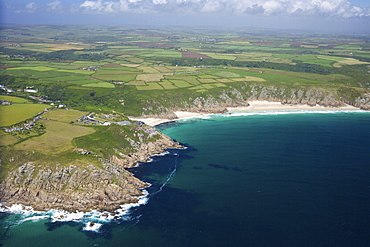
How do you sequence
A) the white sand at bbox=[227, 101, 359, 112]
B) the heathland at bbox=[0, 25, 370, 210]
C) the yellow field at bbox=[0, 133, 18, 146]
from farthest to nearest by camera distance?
the white sand at bbox=[227, 101, 359, 112], the yellow field at bbox=[0, 133, 18, 146], the heathland at bbox=[0, 25, 370, 210]

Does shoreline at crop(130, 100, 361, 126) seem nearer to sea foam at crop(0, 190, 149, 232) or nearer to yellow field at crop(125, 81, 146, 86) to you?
yellow field at crop(125, 81, 146, 86)

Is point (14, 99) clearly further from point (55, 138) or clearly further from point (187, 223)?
point (187, 223)

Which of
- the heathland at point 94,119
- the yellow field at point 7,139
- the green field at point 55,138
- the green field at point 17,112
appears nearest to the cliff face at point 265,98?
the heathland at point 94,119

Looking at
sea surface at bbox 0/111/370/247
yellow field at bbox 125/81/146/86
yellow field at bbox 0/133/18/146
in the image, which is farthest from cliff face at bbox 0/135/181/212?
yellow field at bbox 125/81/146/86

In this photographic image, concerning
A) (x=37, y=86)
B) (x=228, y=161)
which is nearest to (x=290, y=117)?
(x=228, y=161)

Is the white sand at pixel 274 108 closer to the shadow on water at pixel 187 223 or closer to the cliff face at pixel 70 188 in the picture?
the cliff face at pixel 70 188

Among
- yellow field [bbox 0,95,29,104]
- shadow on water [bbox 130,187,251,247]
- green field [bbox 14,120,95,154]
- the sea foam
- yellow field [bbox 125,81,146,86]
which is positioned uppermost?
yellow field [bbox 125,81,146,86]

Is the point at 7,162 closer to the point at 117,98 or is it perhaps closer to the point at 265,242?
the point at 265,242

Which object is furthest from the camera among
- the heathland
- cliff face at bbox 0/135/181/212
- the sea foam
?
the heathland
